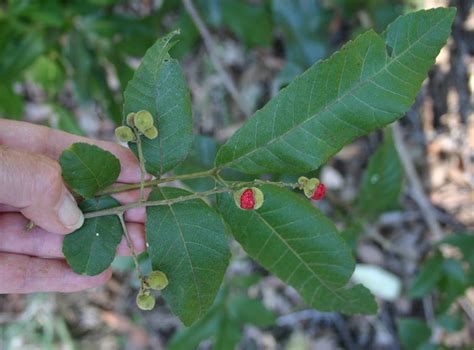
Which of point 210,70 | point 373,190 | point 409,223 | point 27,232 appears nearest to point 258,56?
point 210,70

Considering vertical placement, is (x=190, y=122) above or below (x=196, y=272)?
above

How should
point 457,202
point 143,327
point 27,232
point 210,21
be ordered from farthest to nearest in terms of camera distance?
point 143,327, point 457,202, point 210,21, point 27,232

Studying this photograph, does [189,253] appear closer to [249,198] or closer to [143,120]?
[249,198]

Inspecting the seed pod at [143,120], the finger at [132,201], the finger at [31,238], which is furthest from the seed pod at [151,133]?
the finger at [31,238]

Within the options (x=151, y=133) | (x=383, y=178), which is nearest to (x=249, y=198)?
(x=151, y=133)

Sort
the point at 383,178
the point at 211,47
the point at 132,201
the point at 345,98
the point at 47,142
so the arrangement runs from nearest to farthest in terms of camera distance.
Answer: the point at 345,98 → the point at 132,201 → the point at 47,142 → the point at 383,178 → the point at 211,47

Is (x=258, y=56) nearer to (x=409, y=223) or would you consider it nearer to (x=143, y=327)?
(x=409, y=223)

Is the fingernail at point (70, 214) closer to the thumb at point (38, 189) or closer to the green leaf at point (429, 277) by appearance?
the thumb at point (38, 189)

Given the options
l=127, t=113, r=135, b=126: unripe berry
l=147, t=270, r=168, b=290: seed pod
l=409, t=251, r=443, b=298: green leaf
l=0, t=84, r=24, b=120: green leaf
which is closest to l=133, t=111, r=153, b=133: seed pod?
l=127, t=113, r=135, b=126: unripe berry
